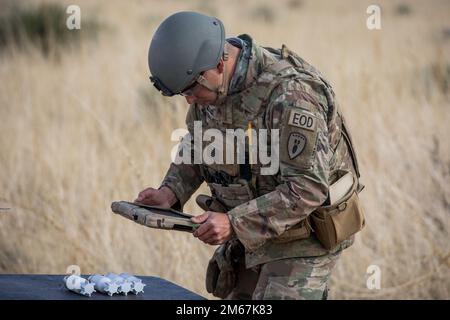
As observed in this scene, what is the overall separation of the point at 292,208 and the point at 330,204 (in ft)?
0.88

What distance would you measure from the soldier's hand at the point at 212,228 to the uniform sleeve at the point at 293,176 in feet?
0.14

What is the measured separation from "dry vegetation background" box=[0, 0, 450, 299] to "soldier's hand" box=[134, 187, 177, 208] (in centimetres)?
140

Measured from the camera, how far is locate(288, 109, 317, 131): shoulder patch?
156 inches

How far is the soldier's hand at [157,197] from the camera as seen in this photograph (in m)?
4.52

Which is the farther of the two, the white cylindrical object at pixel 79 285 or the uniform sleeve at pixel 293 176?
the white cylindrical object at pixel 79 285

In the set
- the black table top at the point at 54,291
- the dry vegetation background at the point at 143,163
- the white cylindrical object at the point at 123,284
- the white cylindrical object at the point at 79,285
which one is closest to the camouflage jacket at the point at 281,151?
the black table top at the point at 54,291

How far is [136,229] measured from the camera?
23.1ft

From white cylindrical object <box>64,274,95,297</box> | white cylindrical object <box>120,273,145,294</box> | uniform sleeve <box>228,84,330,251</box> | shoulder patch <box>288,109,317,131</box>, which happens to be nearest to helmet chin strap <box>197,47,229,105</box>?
uniform sleeve <box>228,84,330,251</box>

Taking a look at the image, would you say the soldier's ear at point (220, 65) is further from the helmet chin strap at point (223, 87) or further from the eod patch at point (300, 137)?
the eod patch at point (300, 137)

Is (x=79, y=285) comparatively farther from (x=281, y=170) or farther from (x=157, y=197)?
(x=281, y=170)

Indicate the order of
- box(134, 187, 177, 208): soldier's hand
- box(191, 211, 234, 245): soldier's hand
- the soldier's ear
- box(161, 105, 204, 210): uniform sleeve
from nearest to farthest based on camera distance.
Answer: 1. box(191, 211, 234, 245): soldier's hand
2. the soldier's ear
3. box(134, 187, 177, 208): soldier's hand
4. box(161, 105, 204, 210): uniform sleeve

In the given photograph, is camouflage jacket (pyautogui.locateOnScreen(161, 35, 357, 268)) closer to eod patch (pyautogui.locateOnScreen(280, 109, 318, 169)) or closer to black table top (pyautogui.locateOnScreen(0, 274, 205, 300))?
eod patch (pyautogui.locateOnScreen(280, 109, 318, 169))

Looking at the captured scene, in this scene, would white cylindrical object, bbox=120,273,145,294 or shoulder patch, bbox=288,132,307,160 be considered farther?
white cylindrical object, bbox=120,273,145,294

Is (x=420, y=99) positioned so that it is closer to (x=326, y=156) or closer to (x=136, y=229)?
(x=136, y=229)
